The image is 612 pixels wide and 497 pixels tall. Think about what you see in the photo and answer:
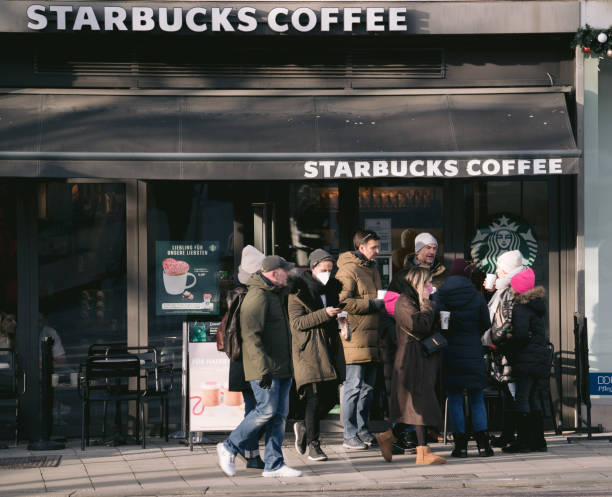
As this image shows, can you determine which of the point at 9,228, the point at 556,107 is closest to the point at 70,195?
the point at 9,228

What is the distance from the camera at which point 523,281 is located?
32.5 ft

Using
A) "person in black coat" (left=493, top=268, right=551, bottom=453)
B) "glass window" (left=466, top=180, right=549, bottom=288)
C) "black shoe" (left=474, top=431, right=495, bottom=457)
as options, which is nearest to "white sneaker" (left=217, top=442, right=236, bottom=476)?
"black shoe" (left=474, top=431, right=495, bottom=457)

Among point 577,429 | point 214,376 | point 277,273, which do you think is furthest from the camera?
point 577,429

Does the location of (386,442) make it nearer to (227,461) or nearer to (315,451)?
(315,451)

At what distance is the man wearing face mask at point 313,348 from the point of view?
9398 millimetres

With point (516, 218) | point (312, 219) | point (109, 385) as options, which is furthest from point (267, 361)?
point (516, 218)

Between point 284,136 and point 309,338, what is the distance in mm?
2321

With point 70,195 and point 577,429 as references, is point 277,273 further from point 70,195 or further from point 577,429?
point 577,429

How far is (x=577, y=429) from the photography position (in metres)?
11.0

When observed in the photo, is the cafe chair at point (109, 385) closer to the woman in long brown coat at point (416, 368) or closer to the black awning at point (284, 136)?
the black awning at point (284, 136)

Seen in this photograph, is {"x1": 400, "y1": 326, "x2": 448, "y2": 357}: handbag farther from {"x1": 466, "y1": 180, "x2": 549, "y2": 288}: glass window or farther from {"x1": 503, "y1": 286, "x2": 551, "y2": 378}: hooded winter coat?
{"x1": 466, "y1": 180, "x2": 549, "y2": 288}: glass window

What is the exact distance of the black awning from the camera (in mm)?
10320

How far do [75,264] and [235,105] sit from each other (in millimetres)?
2357

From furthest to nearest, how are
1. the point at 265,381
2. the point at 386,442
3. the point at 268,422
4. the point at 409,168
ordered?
1. the point at 409,168
2. the point at 386,442
3. the point at 268,422
4. the point at 265,381
